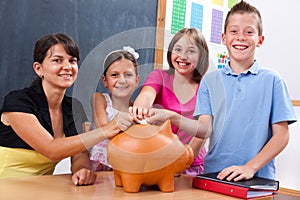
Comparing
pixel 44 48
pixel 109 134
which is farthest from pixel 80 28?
pixel 109 134

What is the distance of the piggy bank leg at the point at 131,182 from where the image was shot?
884 mm

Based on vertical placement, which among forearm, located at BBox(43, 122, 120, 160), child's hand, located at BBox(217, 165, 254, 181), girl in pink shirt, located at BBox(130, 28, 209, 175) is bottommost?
child's hand, located at BBox(217, 165, 254, 181)

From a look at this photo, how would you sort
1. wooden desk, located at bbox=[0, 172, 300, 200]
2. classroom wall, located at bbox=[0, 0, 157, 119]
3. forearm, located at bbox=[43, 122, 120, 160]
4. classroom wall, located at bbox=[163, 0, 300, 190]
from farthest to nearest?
classroom wall, located at bbox=[163, 0, 300, 190]
classroom wall, located at bbox=[0, 0, 157, 119]
forearm, located at bbox=[43, 122, 120, 160]
wooden desk, located at bbox=[0, 172, 300, 200]

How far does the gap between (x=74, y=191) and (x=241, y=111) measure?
576 millimetres

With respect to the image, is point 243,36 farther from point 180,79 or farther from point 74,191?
point 74,191

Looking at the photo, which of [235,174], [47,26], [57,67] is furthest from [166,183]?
[47,26]

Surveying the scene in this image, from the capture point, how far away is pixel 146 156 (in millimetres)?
851

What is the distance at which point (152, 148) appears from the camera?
0.85 m

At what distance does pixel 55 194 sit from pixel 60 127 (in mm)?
455

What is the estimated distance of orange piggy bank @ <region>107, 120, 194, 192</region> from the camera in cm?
85

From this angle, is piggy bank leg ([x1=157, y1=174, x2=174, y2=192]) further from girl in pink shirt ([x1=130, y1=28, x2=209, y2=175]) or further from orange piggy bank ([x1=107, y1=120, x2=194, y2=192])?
girl in pink shirt ([x1=130, y1=28, x2=209, y2=175])

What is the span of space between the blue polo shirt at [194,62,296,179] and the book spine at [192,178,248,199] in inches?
9.3

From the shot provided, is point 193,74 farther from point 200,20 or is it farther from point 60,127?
point 200,20

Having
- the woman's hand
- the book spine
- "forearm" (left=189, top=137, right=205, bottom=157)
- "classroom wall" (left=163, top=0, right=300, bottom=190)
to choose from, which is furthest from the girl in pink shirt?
"classroom wall" (left=163, top=0, right=300, bottom=190)
